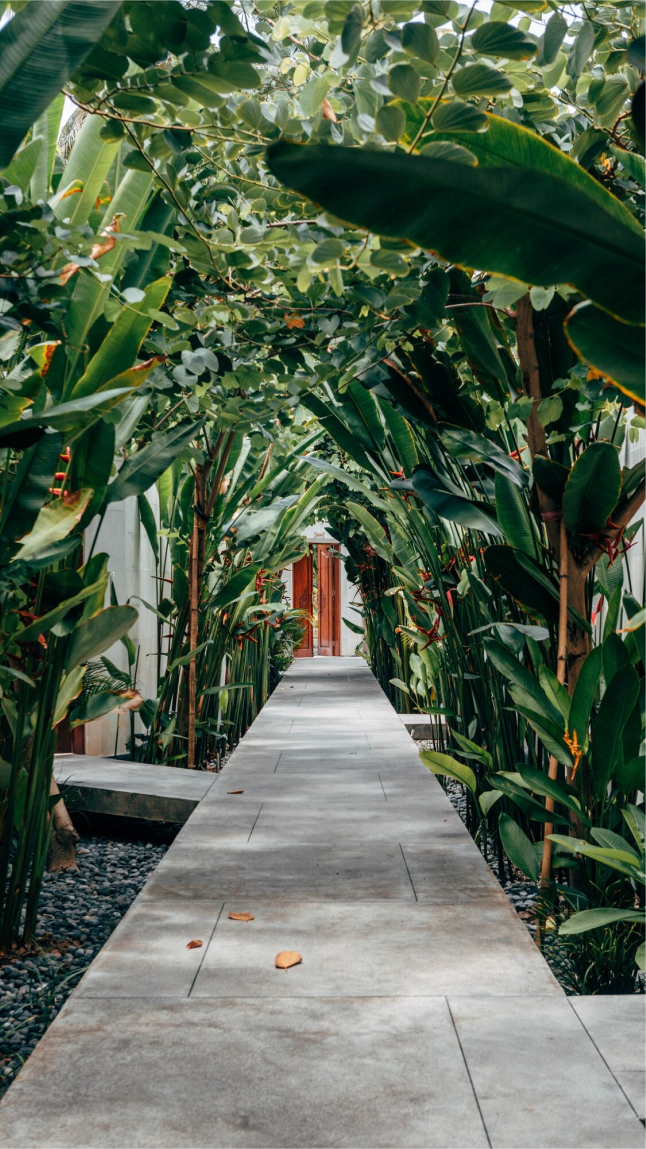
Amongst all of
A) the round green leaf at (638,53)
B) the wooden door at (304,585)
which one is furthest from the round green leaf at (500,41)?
the wooden door at (304,585)

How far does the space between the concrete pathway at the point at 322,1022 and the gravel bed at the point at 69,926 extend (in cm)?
26

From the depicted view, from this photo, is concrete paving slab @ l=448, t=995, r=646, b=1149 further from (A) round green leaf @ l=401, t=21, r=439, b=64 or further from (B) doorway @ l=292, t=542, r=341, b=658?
(B) doorway @ l=292, t=542, r=341, b=658

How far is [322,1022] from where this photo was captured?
1464 millimetres

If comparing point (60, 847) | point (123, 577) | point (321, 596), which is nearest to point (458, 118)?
point (60, 847)

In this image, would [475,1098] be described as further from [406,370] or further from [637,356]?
[406,370]

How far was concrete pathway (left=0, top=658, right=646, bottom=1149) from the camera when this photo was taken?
1162mm

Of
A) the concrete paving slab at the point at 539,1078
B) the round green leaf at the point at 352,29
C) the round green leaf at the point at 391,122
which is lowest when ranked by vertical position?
the concrete paving slab at the point at 539,1078

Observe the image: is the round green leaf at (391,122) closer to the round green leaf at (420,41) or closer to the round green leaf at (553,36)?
the round green leaf at (420,41)

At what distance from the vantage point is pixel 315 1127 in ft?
3.78

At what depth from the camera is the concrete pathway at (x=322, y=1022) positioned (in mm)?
1162

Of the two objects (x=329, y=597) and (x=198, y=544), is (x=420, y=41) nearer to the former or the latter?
(x=198, y=544)

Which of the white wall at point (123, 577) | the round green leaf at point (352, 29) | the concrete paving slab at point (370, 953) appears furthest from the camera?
the white wall at point (123, 577)

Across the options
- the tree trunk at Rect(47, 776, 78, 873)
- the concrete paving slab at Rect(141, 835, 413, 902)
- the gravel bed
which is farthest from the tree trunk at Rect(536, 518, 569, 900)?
the tree trunk at Rect(47, 776, 78, 873)

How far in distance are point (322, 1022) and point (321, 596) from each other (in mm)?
12808
